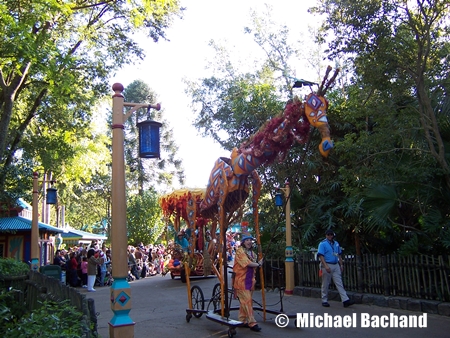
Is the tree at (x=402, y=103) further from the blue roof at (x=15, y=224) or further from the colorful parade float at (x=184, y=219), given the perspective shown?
the blue roof at (x=15, y=224)

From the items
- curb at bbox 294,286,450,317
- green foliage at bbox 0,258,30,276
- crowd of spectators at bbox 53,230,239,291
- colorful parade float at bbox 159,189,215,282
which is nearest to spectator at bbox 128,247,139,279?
crowd of spectators at bbox 53,230,239,291

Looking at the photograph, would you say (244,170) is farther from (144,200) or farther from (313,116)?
(144,200)

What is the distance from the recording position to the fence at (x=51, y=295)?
543 centimetres

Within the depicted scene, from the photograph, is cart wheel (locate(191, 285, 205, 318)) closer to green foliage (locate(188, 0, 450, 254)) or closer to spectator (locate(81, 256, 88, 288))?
green foliage (locate(188, 0, 450, 254))

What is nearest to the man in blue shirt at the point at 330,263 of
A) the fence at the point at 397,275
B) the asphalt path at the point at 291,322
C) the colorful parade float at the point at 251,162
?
the asphalt path at the point at 291,322

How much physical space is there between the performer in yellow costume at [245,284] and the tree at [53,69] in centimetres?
831

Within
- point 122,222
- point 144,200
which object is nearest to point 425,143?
point 122,222

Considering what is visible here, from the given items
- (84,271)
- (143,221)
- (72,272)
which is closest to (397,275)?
(84,271)

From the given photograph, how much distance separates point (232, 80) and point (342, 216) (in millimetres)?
13444

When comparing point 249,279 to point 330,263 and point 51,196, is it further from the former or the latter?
point 51,196

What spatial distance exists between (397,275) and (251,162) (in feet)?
15.3

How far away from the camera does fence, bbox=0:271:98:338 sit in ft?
17.8

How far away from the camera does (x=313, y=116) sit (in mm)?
6141

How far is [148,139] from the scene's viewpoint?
6.11 m
